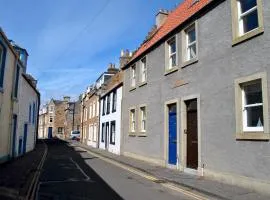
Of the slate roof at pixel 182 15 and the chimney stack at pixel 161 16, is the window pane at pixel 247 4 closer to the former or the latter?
the slate roof at pixel 182 15

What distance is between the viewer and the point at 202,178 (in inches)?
501

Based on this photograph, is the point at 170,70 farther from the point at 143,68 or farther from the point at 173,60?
the point at 143,68

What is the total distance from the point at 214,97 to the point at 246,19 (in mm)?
2996

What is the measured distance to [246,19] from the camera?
11.5 meters

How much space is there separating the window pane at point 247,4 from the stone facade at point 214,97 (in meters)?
0.45

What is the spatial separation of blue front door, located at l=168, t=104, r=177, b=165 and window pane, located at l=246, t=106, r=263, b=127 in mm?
5447

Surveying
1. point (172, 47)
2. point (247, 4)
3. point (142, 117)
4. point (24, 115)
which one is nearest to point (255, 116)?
point (247, 4)

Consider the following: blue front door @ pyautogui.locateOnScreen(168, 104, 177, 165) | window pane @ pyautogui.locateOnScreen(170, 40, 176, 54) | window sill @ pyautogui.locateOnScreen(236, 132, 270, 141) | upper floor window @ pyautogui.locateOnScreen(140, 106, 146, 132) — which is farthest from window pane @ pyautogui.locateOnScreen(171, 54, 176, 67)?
window sill @ pyautogui.locateOnScreen(236, 132, 270, 141)

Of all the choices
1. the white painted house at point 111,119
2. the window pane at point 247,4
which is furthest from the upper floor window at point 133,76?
the window pane at point 247,4

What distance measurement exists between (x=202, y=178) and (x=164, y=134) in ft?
14.8

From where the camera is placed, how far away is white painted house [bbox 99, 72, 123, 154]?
89.9ft

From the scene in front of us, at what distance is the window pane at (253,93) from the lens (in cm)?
1057

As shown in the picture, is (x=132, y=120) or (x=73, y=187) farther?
(x=132, y=120)

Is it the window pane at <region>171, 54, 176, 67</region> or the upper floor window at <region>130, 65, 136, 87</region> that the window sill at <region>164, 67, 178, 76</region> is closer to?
the window pane at <region>171, 54, 176, 67</region>
